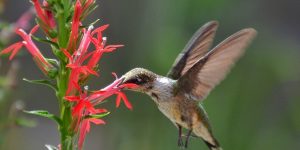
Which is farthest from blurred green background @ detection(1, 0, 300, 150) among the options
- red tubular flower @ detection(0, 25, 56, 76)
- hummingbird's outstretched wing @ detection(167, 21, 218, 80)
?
red tubular flower @ detection(0, 25, 56, 76)

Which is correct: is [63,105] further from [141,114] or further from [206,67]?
[141,114]

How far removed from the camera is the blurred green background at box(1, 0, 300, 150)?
3.17 metres

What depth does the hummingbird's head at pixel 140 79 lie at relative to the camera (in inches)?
60.1

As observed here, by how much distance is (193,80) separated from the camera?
1.71 meters

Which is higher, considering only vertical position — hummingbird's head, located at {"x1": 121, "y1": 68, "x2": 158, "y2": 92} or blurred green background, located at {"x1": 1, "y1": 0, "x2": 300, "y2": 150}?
hummingbird's head, located at {"x1": 121, "y1": 68, "x2": 158, "y2": 92}

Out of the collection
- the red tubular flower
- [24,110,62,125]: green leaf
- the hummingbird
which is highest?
the red tubular flower

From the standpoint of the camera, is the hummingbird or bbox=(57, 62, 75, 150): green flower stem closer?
bbox=(57, 62, 75, 150): green flower stem

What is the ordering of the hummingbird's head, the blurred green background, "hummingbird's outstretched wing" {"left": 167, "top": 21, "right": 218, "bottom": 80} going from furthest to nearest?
the blurred green background
"hummingbird's outstretched wing" {"left": 167, "top": 21, "right": 218, "bottom": 80}
the hummingbird's head

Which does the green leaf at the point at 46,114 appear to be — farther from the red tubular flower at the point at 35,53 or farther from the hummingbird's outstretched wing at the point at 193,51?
the hummingbird's outstretched wing at the point at 193,51

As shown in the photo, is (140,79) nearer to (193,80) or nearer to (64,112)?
(193,80)

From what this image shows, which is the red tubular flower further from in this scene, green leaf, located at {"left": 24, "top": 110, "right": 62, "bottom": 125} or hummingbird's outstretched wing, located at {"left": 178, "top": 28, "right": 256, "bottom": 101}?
hummingbird's outstretched wing, located at {"left": 178, "top": 28, "right": 256, "bottom": 101}

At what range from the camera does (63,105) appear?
1283mm

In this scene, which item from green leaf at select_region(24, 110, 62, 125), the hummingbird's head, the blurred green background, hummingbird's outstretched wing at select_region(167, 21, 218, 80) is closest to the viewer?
green leaf at select_region(24, 110, 62, 125)

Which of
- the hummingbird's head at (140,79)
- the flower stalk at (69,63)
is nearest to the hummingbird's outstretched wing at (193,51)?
the hummingbird's head at (140,79)
